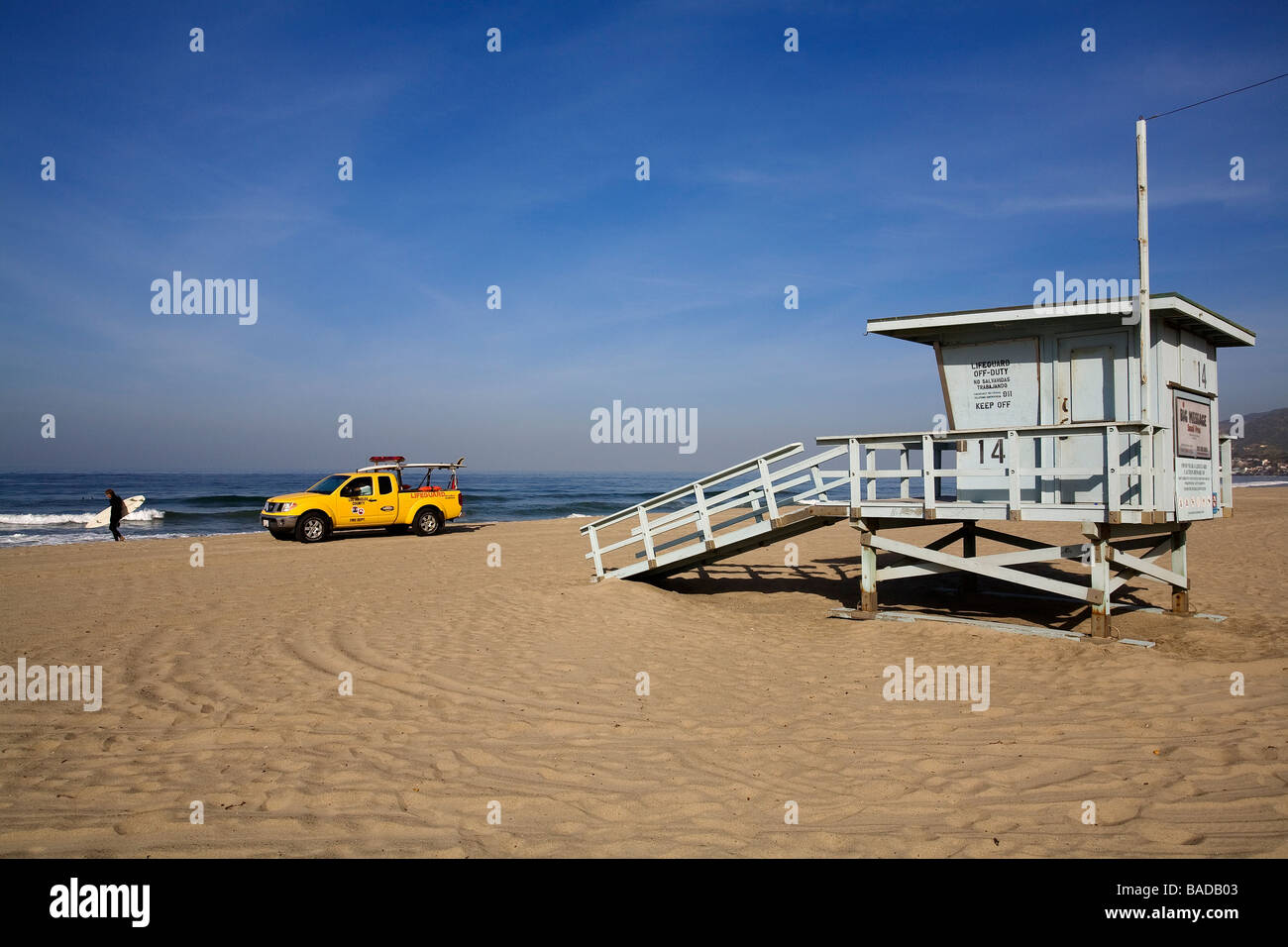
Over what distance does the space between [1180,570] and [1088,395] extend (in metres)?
2.95

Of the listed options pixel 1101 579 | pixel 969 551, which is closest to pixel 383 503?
pixel 969 551

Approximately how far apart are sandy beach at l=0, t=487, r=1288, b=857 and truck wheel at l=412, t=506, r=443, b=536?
40.1ft

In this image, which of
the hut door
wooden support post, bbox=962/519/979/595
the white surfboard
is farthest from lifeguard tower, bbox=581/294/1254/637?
the white surfboard

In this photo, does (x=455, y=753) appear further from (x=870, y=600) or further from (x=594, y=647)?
(x=870, y=600)

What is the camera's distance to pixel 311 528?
840 inches

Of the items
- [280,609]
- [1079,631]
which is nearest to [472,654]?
[280,609]

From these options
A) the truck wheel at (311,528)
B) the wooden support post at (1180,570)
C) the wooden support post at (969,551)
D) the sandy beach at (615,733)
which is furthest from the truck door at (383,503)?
the wooden support post at (1180,570)

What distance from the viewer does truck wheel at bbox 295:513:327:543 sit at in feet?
69.6

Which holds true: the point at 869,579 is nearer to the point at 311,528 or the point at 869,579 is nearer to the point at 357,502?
the point at 311,528

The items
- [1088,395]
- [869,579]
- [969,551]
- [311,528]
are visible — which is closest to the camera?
[1088,395]

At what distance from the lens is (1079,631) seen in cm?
961
